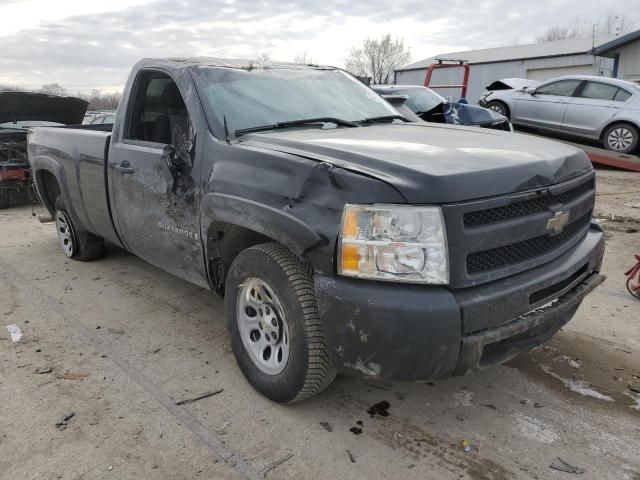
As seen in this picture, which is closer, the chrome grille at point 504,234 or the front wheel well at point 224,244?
the chrome grille at point 504,234

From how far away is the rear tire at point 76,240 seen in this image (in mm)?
5418

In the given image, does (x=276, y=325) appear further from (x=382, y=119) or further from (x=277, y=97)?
(x=382, y=119)

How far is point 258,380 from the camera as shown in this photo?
9.65ft

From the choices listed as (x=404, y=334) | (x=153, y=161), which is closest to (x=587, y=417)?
(x=404, y=334)

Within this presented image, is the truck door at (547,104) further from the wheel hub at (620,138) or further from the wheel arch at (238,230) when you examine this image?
the wheel arch at (238,230)

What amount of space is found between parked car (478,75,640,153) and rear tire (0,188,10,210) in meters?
11.0

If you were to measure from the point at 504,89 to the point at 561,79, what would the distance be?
1.92 metres

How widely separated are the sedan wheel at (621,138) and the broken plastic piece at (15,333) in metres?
11.7

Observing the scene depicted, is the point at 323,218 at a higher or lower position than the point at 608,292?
higher

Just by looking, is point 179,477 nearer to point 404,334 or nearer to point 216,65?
point 404,334

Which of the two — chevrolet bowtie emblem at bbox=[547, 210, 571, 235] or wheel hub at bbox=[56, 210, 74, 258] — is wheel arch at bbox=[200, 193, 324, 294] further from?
wheel hub at bbox=[56, 210, 74, 258]

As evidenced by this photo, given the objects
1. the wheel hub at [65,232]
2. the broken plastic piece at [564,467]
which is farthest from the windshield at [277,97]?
the wheel hub at [65,232]

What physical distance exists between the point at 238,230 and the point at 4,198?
7705 mm

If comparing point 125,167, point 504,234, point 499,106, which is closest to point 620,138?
point 499,106
